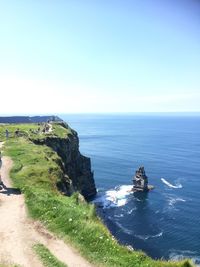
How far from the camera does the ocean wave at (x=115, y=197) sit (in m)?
91.6

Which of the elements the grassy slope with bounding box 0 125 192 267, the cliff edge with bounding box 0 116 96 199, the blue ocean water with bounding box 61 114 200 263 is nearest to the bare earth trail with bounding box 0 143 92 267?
the grassy slope with bounding box 0 125 192 267

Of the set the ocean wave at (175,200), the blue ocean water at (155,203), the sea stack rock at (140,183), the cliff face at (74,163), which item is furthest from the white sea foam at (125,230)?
the sea stack rock at (140,183)

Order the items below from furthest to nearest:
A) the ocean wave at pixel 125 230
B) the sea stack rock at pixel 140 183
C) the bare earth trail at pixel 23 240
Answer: the sea stack rock at pixel 140 183 → the ocean wave at pixel 125 230 → the bare earth trail at pixel 23 240

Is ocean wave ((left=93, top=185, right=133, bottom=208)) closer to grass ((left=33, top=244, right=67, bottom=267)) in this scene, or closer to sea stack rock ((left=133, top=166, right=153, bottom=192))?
sea stack rock ((left=133, top=166, right=153, bottom=192))

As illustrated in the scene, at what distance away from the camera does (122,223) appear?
76625mm

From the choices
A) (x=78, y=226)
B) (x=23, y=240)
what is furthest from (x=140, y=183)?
(x=23, y=240)

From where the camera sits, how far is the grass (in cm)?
1929

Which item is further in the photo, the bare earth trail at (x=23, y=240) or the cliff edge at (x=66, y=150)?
the cliff edge at (x=66, y=150)

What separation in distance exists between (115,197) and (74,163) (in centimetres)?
1606

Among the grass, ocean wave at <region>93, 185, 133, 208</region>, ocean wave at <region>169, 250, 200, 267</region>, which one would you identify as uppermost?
the grass

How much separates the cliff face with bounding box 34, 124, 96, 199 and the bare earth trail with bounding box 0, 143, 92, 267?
4142 cm

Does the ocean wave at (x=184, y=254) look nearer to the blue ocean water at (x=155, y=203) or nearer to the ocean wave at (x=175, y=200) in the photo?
the blue ocean water at (x=155, y=203)

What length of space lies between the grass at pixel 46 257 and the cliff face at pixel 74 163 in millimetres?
46978

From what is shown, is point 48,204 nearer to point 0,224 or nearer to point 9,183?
point 0,224
